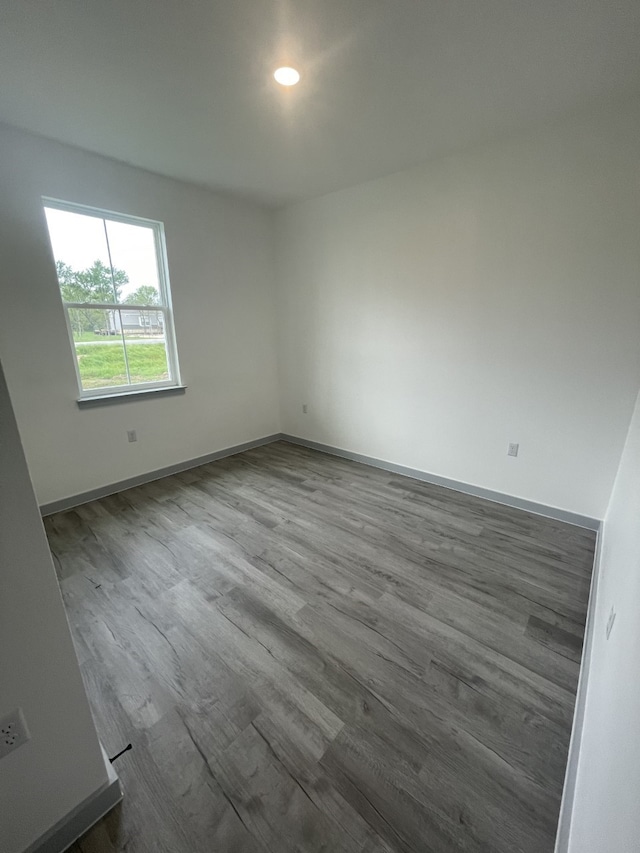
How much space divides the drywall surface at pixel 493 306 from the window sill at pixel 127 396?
5.38ft

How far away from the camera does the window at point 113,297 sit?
2615mm

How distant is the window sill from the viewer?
279cm

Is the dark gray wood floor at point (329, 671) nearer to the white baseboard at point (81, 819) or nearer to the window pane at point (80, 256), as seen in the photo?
the white baseboard at point (81, 819)

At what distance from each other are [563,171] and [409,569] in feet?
8.92

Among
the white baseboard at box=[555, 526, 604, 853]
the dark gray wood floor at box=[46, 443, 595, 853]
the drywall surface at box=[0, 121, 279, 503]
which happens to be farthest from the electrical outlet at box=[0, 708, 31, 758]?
the drywall surface at box=[0, 121, 279, 503]

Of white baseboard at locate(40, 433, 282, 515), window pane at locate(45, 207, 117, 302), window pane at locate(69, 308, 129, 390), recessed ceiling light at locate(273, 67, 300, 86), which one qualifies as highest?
recessed ceiling light at locate(273, 67, 300, 86)

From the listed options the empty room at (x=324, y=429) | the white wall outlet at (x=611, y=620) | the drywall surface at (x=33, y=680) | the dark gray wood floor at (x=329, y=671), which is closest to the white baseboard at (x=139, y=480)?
the empty room at (x=324, y=429)

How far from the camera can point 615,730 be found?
783mm

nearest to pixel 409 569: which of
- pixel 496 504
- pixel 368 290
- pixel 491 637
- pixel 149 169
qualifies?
pixel 491 637

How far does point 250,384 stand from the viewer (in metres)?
4.08

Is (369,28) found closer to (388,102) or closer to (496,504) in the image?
(388,102)

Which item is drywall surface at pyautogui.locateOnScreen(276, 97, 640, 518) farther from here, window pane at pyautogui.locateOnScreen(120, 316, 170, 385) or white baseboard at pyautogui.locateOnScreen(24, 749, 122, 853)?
white baseboard at pyautogui.locateOnScreen(24, 749, 122, 853)

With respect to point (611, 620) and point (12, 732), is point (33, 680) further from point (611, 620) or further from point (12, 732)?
point (611, 620)

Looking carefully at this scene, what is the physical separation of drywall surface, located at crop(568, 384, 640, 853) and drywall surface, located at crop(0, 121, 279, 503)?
3.38 m
